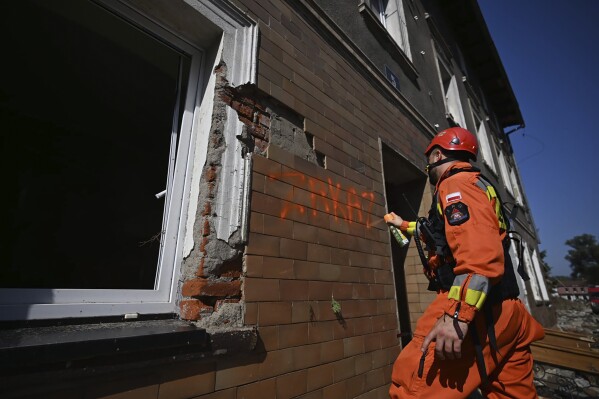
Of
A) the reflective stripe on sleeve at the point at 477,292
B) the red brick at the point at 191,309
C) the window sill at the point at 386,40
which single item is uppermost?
the window sill at the point at 386,40

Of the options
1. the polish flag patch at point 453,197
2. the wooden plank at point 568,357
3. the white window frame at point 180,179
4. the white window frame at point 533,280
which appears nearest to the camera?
the white window frame at point 180,179

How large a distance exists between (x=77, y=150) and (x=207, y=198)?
344cm

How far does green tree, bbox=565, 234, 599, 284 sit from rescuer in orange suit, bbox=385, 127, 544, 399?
70.9 metres

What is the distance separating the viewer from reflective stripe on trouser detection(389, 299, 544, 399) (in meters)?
1.54

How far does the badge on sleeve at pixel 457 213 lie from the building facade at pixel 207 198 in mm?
644

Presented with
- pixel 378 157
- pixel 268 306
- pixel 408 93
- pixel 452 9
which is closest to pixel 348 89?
pixel 378 157

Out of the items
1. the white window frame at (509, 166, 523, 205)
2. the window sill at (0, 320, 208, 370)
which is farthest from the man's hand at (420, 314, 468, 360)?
the white window frame at (509, 166, 523, 205)

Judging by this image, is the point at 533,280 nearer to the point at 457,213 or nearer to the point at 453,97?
the point at 453,97

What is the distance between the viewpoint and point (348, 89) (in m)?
2.98

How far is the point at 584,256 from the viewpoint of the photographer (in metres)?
58.7

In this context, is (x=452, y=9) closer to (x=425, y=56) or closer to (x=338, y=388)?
(x=425, y=56)

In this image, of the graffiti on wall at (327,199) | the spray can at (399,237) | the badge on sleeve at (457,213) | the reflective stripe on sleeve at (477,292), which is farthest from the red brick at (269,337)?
Result: the spray can at (399,237)

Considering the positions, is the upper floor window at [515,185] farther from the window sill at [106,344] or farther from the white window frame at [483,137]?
the window sill at [106,344]

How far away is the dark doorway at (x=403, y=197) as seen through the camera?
3811 mm
